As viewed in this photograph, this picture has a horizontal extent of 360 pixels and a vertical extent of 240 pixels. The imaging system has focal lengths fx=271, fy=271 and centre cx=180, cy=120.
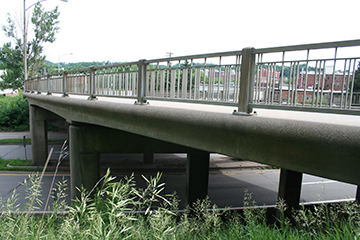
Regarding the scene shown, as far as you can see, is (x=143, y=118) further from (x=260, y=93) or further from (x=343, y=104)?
(x=343, y=104)

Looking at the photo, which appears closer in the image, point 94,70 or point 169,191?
point 94,70

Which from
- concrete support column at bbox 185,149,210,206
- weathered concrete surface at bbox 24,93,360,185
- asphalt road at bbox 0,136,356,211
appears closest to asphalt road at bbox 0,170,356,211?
asphalt road at bbox 0,136,356,211

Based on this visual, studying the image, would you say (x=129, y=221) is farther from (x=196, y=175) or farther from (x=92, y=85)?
(x=196, y=175)

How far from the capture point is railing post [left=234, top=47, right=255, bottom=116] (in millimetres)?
4160

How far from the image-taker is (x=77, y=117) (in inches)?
365

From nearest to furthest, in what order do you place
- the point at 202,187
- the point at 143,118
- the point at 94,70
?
the point at 143,118 < the point at 94,70 < the point at 202,187

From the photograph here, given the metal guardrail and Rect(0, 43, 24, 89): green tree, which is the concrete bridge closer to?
the metal guardrail

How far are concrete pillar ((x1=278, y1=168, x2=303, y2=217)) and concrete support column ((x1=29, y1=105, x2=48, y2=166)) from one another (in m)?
15.8

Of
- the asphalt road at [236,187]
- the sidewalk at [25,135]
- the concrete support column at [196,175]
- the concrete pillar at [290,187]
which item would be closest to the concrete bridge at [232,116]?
the concrete support column at [196,175]

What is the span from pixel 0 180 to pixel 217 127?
15282mm

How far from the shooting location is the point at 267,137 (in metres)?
3.71

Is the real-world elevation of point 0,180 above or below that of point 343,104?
below

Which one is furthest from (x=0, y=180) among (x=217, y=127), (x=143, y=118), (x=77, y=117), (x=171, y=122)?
(x=217, y=127)

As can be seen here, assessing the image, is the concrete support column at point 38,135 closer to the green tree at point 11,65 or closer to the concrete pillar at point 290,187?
the concrete pillar at point 290,187
